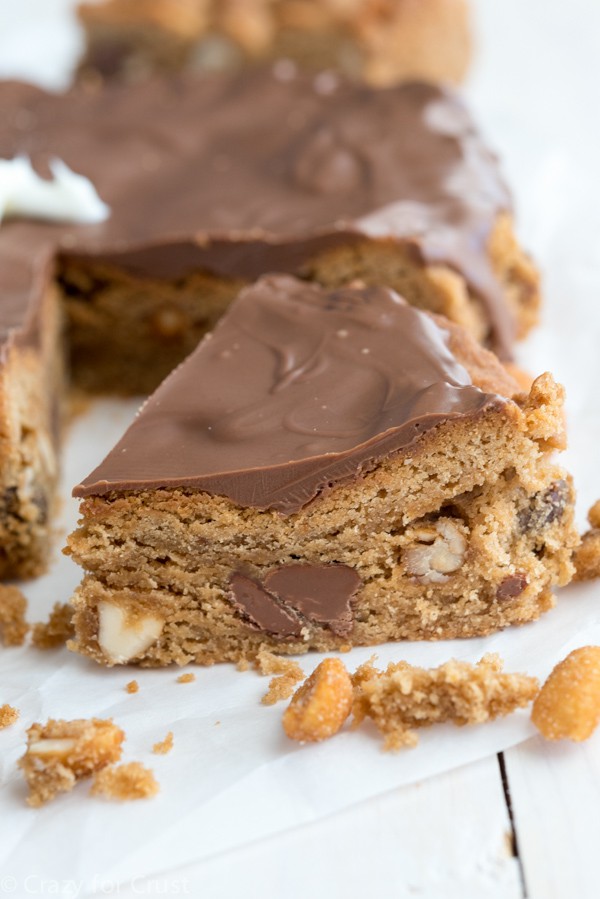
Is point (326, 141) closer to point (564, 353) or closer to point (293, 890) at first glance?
point (564, 353)

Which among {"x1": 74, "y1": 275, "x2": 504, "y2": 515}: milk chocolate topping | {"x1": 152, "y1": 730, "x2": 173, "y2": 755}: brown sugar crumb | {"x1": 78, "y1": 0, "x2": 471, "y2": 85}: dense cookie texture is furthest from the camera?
{"x1": 78, "y1": 0, "x2": 471, "y2": 85}: dense cookie texture

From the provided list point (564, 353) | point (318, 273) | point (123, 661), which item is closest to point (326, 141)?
point (318, 273)

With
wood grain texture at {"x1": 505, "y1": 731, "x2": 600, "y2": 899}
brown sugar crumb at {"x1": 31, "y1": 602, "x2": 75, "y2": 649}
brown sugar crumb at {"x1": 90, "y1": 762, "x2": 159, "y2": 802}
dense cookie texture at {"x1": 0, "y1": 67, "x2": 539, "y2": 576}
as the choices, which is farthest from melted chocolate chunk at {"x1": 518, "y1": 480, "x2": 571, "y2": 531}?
brown sugar crumb at {"x1": 31, "y1": 602, "x2": 75, "y2": 649}

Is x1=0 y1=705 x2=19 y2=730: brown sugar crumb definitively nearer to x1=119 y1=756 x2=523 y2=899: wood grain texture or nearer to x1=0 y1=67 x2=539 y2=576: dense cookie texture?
x1=119 y1=756 x2=523 y2=899: wood grain texture

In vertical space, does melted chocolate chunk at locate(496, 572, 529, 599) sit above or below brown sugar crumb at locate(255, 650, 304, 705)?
above

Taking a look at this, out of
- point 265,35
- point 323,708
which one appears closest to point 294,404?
point 323,708

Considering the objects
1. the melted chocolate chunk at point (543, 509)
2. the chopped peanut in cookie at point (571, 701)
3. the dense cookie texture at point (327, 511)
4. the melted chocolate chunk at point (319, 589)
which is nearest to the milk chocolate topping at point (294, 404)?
the dense cookie texture at point (327, 511)
